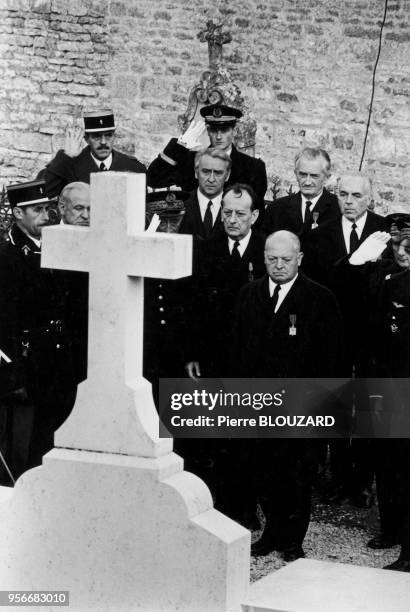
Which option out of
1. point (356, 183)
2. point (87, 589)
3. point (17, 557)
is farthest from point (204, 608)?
point (356, 183)

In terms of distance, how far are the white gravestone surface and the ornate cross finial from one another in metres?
8.25

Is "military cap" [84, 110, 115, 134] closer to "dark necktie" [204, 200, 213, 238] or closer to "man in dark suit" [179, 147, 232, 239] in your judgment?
"man in dark suit" [179, 147, 232, 239]

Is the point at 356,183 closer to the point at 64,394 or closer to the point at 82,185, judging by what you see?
the point at 82,185

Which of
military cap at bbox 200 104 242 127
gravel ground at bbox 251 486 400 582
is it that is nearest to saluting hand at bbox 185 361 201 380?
gravel ground at bbox 251 486 400 582

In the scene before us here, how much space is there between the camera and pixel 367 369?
7.43 meters

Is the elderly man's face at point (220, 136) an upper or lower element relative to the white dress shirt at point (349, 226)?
upper

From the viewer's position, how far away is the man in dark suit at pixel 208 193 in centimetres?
811

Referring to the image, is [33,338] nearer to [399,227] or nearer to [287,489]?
[287,489]

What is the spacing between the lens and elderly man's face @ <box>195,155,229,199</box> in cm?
816

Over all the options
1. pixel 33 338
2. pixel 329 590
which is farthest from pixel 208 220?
pixel 329 590

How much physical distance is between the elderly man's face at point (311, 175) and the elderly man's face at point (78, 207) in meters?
1.62

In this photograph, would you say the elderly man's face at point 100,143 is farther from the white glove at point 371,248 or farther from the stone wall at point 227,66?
the white glove at point 371,248

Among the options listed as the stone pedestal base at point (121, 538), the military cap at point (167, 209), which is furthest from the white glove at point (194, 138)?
the stone pedestal base at point (121, 538)

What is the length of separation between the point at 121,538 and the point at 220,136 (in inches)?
198
